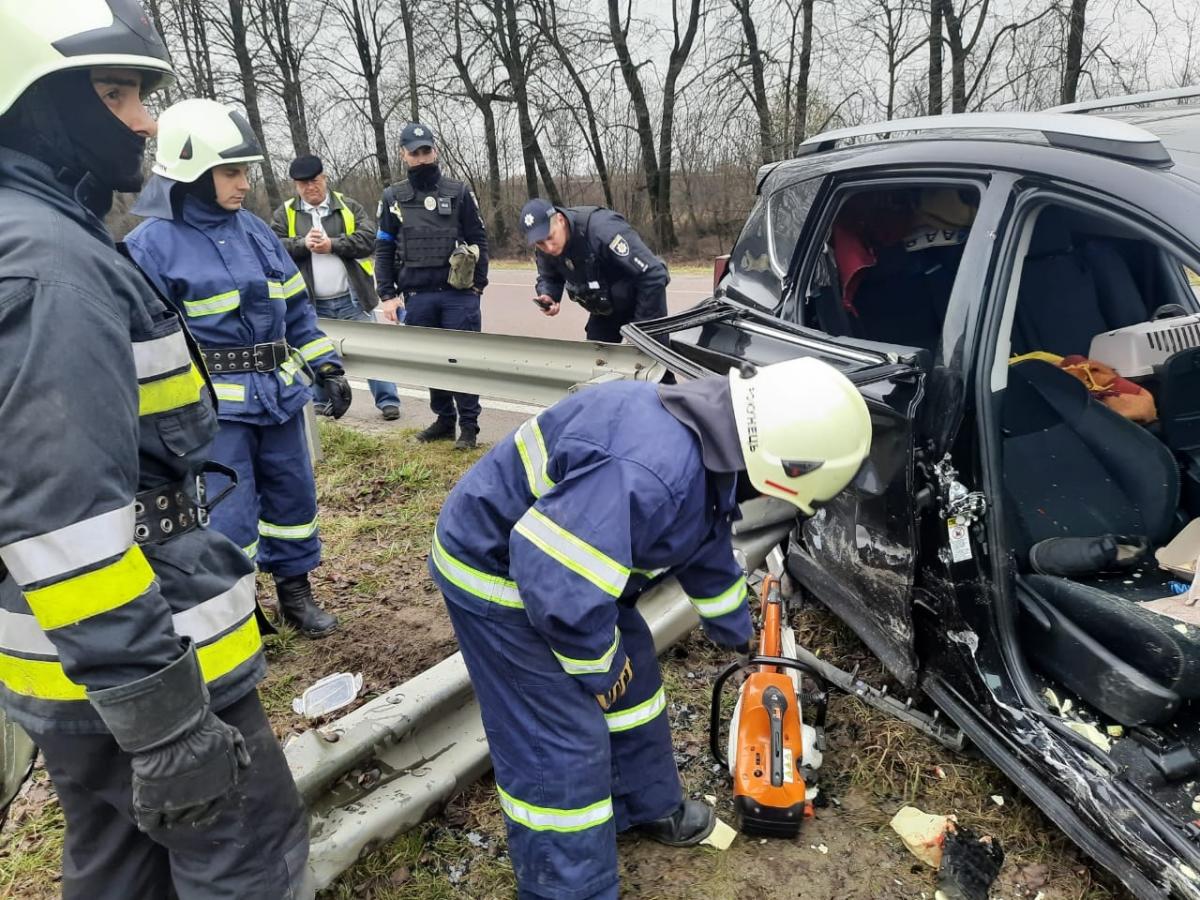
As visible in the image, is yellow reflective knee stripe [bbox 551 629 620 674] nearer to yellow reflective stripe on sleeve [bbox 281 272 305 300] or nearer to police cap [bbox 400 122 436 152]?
yellow reflective stripe on sleeve [bbox 281 272 305 300]

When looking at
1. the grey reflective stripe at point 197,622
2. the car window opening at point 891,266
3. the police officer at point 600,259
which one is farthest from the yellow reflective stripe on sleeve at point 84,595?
the police officer at point 600,259

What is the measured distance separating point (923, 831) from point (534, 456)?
55.5 inches

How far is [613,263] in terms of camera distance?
4.60 m

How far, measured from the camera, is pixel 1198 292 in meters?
3.12

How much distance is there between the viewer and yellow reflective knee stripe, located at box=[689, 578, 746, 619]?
6.53 feet

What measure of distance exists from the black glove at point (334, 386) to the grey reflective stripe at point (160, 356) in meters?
1.67

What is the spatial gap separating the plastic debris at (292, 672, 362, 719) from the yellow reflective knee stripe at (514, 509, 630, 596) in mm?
1014

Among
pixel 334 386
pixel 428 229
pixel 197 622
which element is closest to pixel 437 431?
pixel 428 229

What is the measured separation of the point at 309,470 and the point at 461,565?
1.50 m

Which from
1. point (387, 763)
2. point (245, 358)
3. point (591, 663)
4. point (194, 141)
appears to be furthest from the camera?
point (245, 358)

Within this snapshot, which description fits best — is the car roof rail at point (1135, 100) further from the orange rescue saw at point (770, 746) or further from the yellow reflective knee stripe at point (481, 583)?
the yellow reflective knee stripe at point (481, 583)

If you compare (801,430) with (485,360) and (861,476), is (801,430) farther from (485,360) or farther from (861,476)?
(485,360)

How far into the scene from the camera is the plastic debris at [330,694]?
225cm

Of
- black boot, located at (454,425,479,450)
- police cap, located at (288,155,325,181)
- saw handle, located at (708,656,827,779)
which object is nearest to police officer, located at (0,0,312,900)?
saw handle, located at (708,656,827,779)
